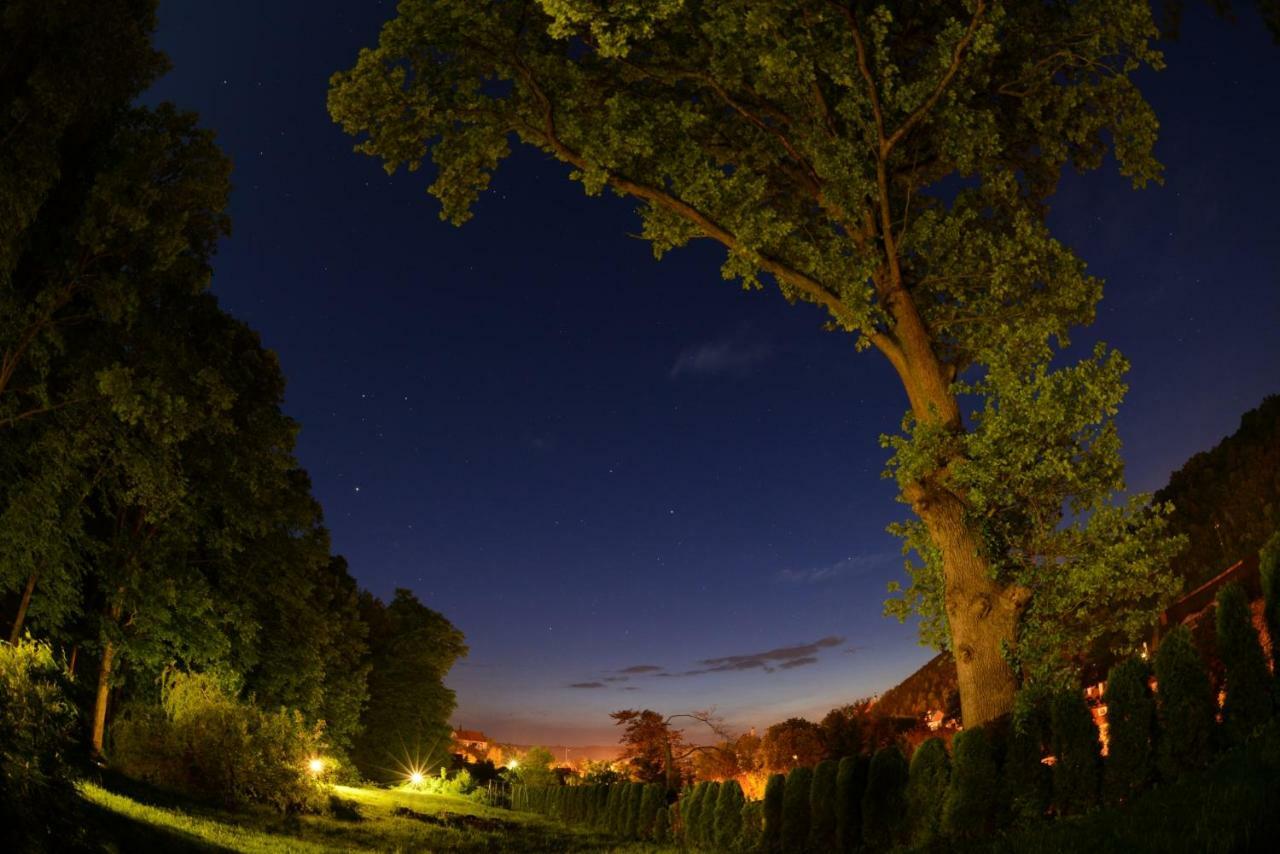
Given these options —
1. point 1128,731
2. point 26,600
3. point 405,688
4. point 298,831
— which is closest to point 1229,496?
point 1128,731

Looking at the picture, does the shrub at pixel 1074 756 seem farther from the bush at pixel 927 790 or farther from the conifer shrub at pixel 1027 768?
the bush at pixel 927 790

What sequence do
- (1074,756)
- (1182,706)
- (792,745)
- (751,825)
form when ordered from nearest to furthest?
1. (1182,706)
2. (1074,756)
3. (751,825)
4. (792,745)

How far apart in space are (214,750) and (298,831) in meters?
3.44

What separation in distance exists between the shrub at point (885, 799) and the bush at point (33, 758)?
8.54 m

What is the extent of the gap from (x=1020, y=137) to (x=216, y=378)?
17.6m

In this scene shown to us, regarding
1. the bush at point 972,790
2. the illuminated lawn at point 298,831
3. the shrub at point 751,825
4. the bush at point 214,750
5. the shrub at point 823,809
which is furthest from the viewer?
the bush at point 214,750

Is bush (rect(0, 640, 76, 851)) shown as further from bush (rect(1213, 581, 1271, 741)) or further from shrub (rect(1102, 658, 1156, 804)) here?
bush (rect(1213, 581, 1271, 741))

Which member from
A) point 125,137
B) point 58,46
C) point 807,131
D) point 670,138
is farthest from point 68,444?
point 807,131

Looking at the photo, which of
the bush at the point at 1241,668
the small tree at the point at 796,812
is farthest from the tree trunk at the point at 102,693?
the bush at the point at 1241,668

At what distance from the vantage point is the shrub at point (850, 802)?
Answer: 11.3 meters

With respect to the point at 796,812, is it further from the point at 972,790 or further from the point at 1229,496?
the point at 1229,496

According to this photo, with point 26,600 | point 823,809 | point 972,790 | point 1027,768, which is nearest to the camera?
point 1027,768

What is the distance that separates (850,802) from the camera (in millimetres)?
11414

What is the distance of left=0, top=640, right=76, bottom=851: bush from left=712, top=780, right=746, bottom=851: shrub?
11.0 meters
